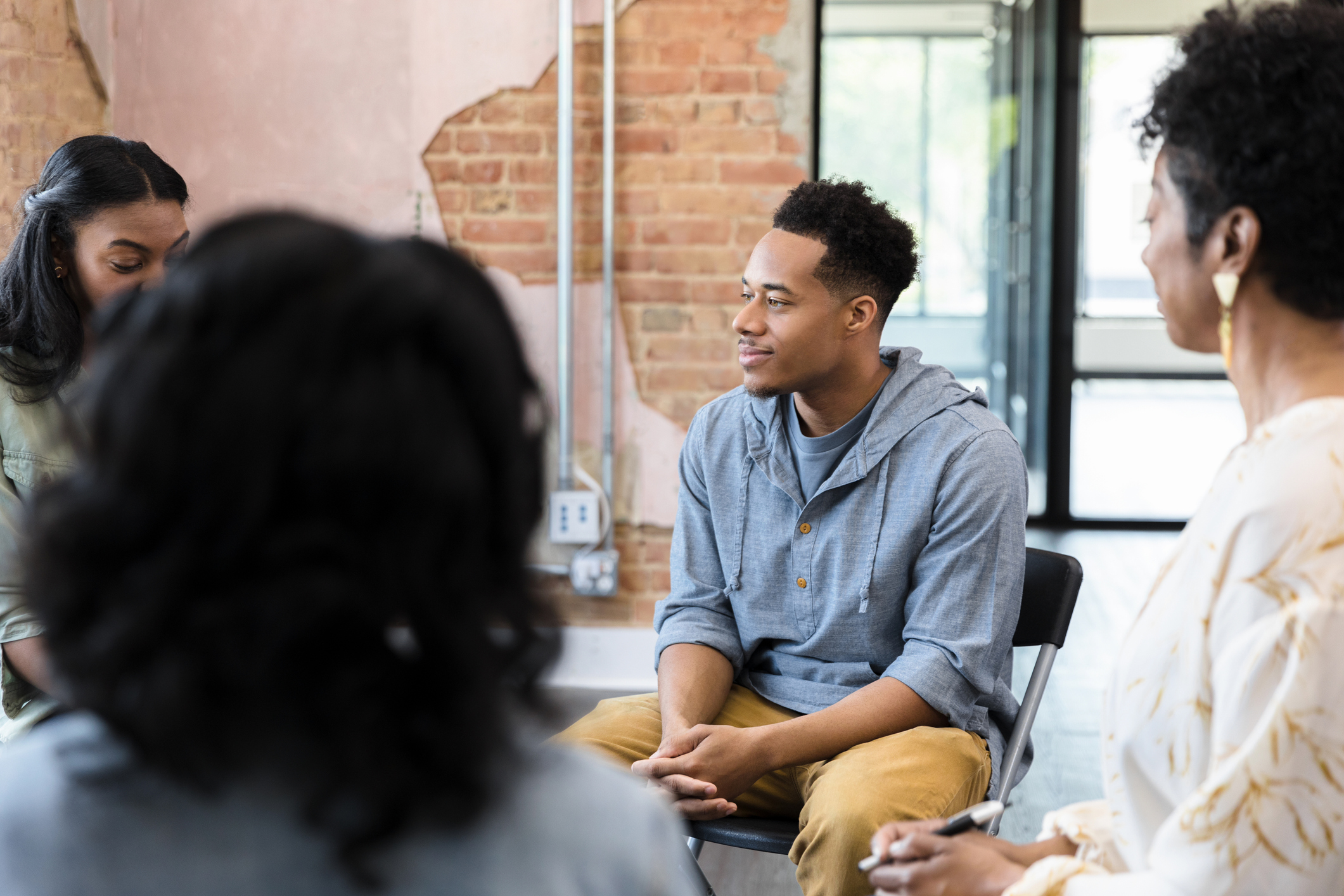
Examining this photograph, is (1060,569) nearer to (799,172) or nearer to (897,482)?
(897,482)

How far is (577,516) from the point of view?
3.34 meters

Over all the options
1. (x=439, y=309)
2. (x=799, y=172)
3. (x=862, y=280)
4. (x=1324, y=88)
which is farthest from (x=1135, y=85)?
(x=439, y=309)

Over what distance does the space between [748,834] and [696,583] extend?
46 centimetres

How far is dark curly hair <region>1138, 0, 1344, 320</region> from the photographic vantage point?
952 mm

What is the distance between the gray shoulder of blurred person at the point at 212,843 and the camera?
560 mm

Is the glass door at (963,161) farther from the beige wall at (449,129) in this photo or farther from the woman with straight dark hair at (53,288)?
the woman with straight dark hair at (53,288)

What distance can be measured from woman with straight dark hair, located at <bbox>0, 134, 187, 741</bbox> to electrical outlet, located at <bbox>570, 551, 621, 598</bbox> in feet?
5.75

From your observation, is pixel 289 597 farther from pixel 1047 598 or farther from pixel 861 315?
pixel 861 315

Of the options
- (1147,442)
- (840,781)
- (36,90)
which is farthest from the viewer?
(1147,442)

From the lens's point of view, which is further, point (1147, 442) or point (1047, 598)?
point (1147, 442)

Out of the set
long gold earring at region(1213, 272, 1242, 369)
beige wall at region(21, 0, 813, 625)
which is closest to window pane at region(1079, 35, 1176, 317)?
beige wall at region(21, 0, 813, 625)

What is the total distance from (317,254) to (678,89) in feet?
9.24

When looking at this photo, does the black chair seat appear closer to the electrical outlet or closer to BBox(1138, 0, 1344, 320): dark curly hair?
BBox(1138, 0, 1344, 320): dark curly hair

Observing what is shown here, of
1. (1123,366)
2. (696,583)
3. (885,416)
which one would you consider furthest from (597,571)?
(1123,366)
